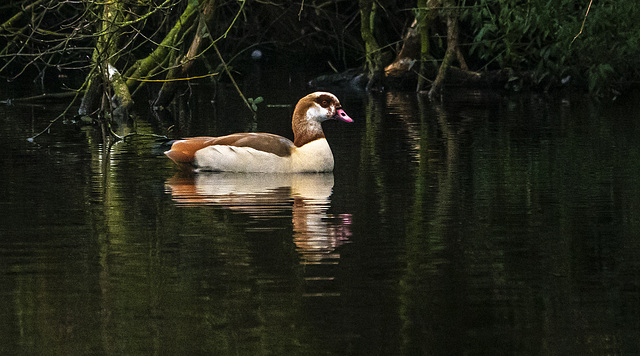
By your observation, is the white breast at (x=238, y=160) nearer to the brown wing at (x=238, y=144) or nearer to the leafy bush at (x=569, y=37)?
the brown wing at (x=238, y=144)

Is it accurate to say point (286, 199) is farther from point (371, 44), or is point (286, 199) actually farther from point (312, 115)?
point (371, 44)

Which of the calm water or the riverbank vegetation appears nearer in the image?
the calm water

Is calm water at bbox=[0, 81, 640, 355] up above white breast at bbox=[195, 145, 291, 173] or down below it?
below

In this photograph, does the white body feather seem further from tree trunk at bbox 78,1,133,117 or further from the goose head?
tree trunk at bbox 78,1,133,117

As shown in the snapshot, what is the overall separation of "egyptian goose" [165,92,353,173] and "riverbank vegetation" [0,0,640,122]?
3166mm

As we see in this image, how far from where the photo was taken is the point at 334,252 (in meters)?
7.86

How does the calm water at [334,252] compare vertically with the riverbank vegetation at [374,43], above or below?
below

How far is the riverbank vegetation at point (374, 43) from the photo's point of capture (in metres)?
17.8

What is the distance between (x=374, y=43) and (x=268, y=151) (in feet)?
43.6

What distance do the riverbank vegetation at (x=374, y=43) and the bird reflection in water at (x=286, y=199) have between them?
4004 millimetres

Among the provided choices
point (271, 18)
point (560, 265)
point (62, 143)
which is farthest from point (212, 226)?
point (271, 18)

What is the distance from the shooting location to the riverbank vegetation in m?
17.8

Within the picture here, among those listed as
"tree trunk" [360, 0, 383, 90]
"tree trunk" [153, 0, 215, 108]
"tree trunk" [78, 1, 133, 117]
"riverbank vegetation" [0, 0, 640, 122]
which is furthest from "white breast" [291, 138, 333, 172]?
"tree trunk" [360, 0, 383, 90]

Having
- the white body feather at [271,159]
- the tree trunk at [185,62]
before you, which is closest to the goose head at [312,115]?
the white body feather at [271,159]
